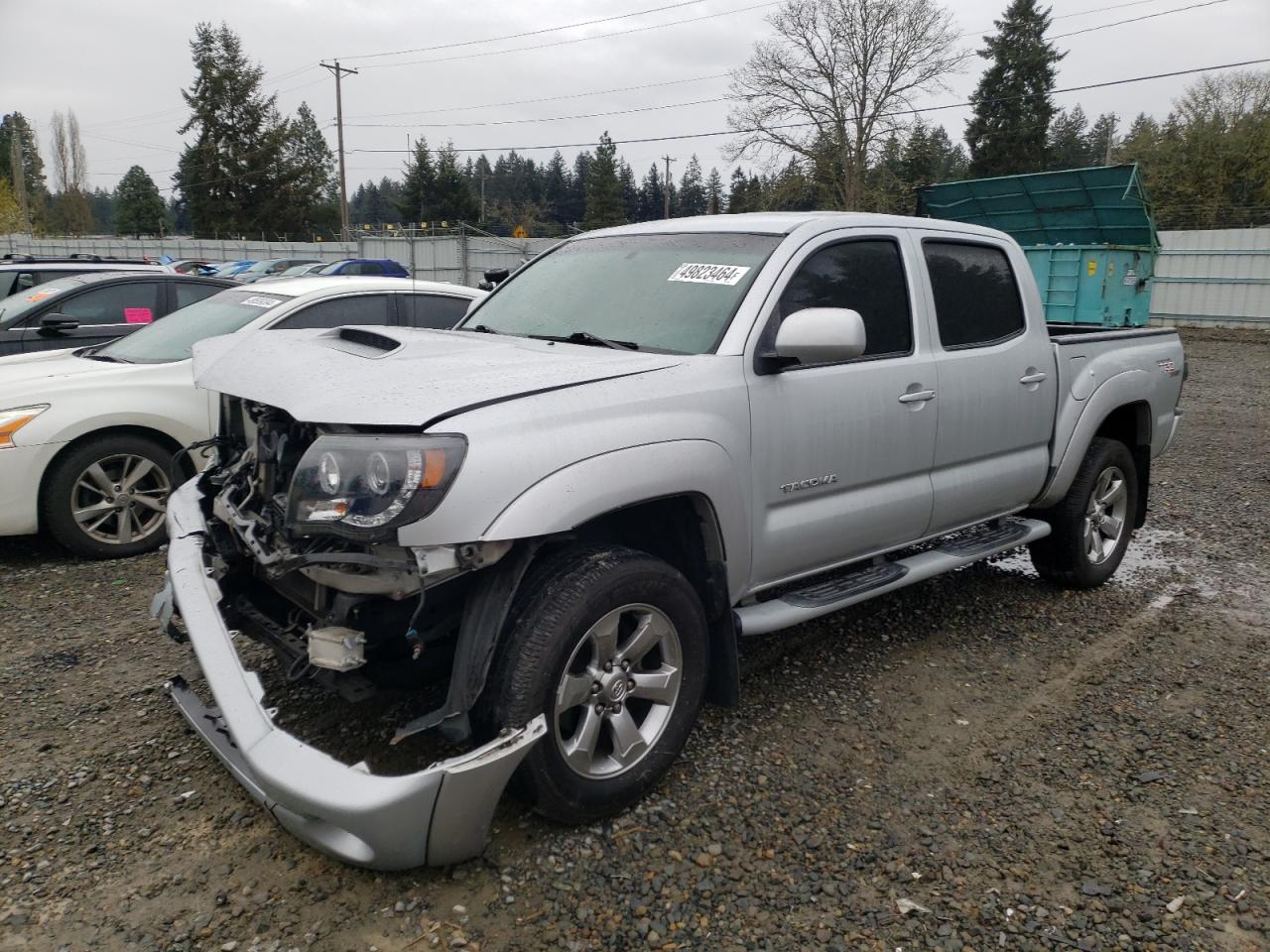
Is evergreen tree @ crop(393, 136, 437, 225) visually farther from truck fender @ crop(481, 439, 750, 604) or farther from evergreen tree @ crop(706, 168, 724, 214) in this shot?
truck fender @ crop(481, 439, 750, 604)

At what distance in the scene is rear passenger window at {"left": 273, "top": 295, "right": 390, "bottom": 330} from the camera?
5.91 meters

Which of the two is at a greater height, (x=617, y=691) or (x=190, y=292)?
(x=190, y=292)

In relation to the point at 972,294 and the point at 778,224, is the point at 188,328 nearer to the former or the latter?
the point at 778,224

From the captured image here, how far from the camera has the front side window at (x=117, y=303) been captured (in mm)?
7336

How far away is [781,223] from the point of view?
3.64 metres

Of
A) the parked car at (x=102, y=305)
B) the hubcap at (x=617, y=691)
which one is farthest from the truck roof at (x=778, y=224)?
the parked car at (x=102, y=305)

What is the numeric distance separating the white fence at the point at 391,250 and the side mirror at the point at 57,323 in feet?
28.0

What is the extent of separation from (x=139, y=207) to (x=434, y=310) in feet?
264

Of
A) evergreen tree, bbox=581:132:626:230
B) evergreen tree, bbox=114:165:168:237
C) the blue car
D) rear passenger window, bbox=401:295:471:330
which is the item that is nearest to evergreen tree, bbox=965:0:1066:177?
evergreen tree, bbox=581:132:626:230

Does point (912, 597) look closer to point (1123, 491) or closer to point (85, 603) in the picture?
point (1123, 491)

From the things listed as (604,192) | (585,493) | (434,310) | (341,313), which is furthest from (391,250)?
(604,192)

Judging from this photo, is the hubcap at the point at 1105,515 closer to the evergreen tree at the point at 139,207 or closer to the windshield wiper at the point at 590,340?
the windshield wiper at the point at 590,340

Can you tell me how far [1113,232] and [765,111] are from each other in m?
23.9

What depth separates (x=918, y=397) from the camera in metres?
3.78
